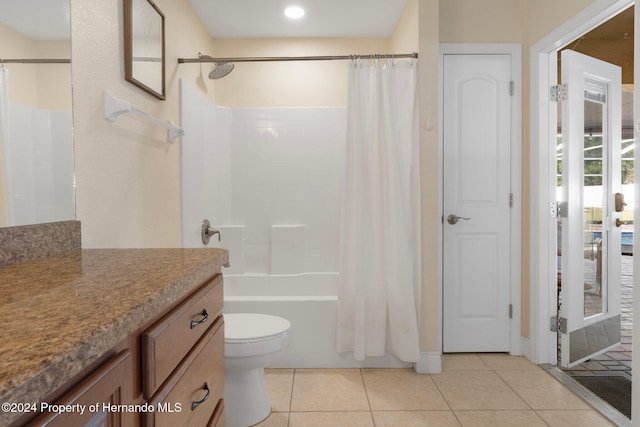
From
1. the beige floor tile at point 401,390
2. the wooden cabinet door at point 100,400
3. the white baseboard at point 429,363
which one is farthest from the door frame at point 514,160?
the wooden cabinet door at point 100,400

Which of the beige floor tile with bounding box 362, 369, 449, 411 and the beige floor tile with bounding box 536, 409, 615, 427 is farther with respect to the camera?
the beige floor tile with bounding box 362, 369, 449, 411

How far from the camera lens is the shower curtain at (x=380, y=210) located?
2.43m

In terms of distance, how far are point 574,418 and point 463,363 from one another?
73 centimetres

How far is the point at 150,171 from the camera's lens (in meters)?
1.96

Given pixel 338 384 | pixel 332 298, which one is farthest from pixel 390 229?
pixel 338 384

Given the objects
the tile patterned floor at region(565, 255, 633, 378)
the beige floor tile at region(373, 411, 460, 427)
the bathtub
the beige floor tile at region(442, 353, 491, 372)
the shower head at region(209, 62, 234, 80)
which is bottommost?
the beige floor tile at region(373, 411, 460, 427)

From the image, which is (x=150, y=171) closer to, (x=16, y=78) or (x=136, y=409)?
(x=16, y=78)

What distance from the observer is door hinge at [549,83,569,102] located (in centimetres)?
245

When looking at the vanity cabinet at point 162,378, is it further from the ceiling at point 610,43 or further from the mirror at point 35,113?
the ceiling at point 610,43

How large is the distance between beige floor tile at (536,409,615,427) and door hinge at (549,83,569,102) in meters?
1.79

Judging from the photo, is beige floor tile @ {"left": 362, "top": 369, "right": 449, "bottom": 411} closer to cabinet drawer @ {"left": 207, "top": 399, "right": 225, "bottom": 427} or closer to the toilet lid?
the toilet lid

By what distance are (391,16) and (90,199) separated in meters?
2.49

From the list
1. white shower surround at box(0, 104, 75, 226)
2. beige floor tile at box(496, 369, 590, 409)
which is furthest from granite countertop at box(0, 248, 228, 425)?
beige floor tile at box(496, 369, 590, 409)

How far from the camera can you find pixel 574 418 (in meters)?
1.95
